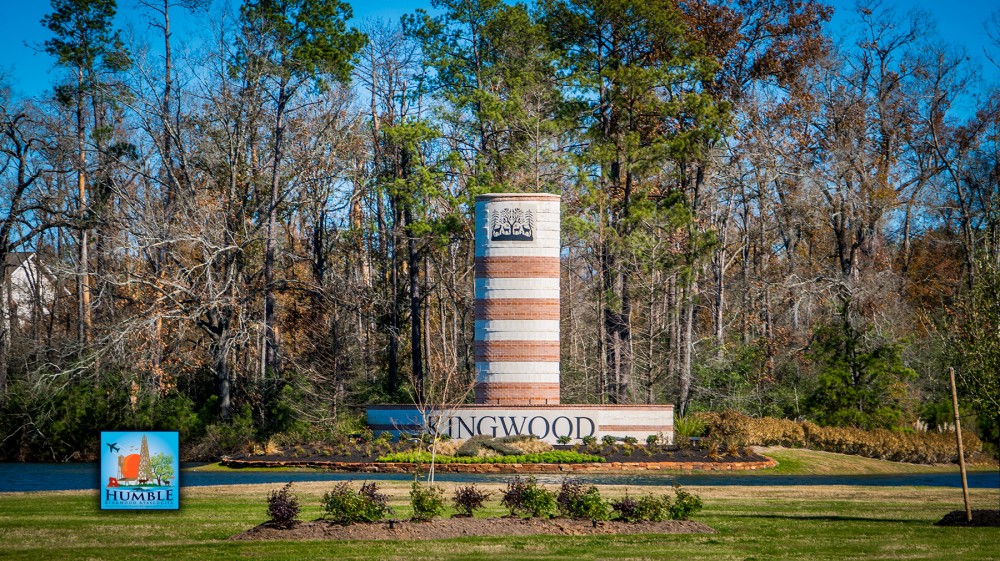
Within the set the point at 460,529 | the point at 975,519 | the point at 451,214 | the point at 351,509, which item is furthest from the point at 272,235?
the point at 975,519

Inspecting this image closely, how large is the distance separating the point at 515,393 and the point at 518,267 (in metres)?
4.19

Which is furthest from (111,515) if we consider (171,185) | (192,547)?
(171,185)

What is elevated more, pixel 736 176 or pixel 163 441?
pixel 736 176

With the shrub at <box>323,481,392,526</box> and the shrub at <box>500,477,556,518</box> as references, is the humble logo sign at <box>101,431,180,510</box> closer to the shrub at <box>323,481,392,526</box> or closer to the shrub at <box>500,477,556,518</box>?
the shrub at <box>323,481,392,526</box>

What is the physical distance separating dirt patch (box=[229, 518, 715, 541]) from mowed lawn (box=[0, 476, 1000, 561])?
41 cm

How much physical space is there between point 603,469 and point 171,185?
2315 cm

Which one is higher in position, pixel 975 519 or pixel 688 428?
pixel 688 428

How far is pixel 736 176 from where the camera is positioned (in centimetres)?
5334

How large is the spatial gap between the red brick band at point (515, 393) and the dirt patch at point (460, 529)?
17960 millimetres

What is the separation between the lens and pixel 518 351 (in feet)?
123

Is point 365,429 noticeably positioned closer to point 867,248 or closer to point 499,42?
point 499,42

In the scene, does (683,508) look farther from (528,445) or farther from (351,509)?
(528,445)

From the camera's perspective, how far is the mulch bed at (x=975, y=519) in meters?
20.3

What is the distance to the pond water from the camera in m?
29.5
